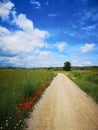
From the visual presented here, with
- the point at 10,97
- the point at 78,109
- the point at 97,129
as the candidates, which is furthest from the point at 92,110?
the point at 10,97

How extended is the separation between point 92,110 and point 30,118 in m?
3.22

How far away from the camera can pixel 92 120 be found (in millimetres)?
6832

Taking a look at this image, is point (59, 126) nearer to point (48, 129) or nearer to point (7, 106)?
point (48, 129)

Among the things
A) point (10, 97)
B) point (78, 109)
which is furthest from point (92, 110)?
point (10, 97)

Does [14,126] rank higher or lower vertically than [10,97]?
lower

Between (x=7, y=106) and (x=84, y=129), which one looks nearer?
(x=84, y=129)

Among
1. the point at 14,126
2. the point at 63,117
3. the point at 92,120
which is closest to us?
the point at 14,126

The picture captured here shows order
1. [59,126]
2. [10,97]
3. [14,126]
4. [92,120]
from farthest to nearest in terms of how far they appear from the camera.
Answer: [10,97]
[92,120]
[59,126]
[14,126]

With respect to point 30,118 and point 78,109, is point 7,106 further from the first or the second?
point 78,109

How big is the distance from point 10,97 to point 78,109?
11.6 feet

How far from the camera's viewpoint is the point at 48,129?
5875mm

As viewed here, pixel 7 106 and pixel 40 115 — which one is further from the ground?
pixel 7 106

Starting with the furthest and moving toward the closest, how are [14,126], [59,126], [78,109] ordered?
[78,109] < [59,126] < [14,126]

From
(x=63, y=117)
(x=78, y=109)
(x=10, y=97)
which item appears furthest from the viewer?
→ (x=78, y=109)
